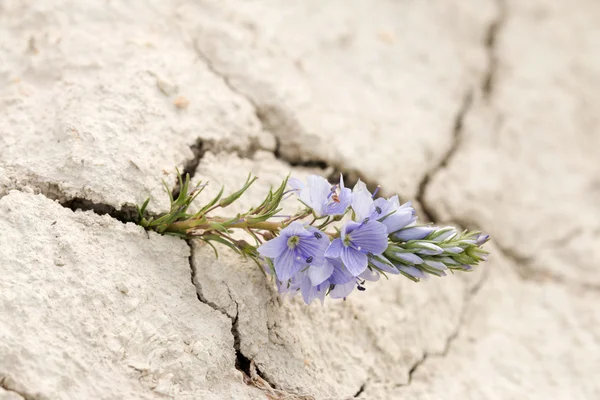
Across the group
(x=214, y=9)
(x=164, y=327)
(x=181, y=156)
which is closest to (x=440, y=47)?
(x=214, y=9)

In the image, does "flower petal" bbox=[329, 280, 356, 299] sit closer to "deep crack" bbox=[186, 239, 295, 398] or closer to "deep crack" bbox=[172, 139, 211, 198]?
"deep crack" bbox=[186, 239, 295, 398]

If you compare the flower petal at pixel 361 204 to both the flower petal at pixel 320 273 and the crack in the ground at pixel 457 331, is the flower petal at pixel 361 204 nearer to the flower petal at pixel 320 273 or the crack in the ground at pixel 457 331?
the flower petal at pixel 320 273

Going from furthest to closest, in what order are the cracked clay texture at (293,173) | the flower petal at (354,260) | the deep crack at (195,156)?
1. the deep crack at (195,156)
2. the cracked clay texture at (293,173)
3. the flower petal at (354,260)

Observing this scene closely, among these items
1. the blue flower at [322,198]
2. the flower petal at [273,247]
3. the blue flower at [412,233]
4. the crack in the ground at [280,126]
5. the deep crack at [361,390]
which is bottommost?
the deep crack at [361,390]

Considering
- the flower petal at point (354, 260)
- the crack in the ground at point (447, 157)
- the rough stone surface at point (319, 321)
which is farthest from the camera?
the crack in the ground at point (447, 157)

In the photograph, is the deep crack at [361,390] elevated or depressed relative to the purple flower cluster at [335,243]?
depressed

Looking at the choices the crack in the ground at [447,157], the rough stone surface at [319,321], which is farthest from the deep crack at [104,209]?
the crack in the ground at [447,157]

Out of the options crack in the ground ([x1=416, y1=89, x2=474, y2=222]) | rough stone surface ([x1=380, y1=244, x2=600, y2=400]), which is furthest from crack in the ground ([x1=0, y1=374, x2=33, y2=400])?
crack in the ground ([x1=416, y1=89, x2=474, y2=222])

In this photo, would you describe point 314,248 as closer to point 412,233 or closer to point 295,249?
point 295,249
